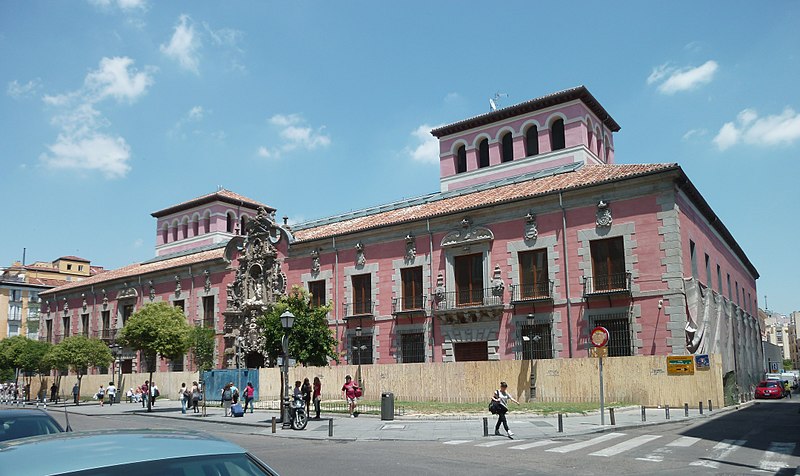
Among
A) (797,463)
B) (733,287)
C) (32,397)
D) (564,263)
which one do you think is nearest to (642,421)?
(797,463)

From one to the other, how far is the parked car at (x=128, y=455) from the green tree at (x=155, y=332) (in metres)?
33.2

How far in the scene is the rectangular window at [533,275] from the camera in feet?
98.6

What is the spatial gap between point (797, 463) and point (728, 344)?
2229 cm

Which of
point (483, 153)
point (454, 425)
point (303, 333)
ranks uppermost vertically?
point (483, 153)

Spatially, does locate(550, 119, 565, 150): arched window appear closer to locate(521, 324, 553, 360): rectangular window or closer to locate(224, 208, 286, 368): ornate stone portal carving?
locate(521, 324, 553, 360): rectangular window

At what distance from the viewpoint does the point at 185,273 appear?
46875mm

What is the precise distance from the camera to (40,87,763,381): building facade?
90.1ft

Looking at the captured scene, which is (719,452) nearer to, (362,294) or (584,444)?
(584,444)

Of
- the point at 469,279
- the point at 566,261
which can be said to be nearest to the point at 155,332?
the point at 469,279

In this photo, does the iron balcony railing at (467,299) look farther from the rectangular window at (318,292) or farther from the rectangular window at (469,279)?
the rectangular window at (318,292)

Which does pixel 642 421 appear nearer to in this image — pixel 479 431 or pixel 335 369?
pixel 479 431

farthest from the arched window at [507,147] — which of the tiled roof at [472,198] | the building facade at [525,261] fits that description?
the tiled roof at [472,198]

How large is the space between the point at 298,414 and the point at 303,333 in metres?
9.88

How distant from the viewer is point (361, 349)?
35438 mm
